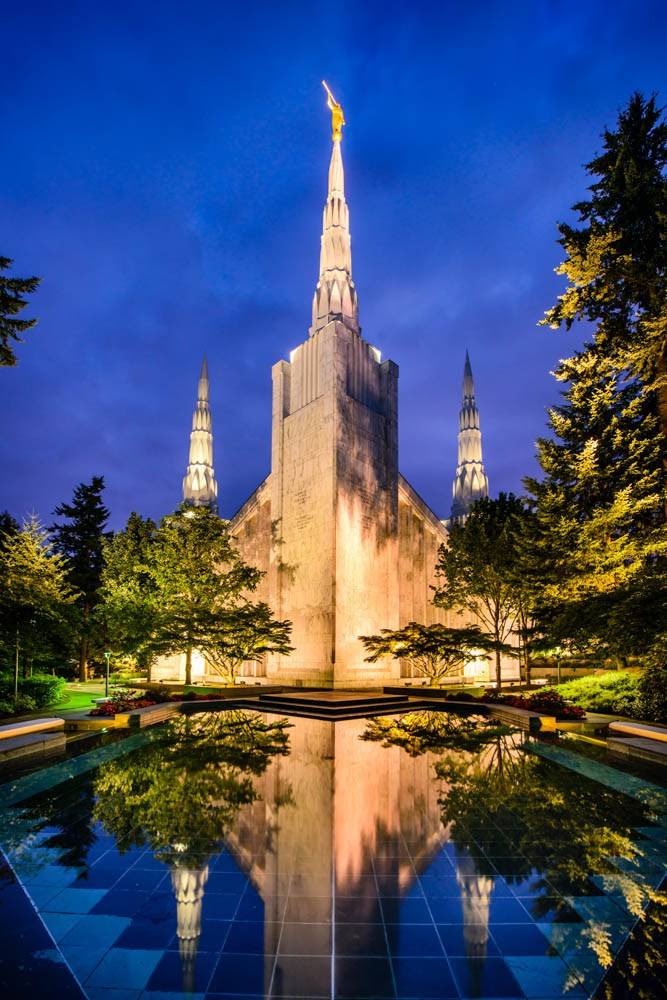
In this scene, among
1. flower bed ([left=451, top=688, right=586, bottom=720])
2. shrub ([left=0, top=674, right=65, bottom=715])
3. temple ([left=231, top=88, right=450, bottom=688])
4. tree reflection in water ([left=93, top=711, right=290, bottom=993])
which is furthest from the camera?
temple ([left=231, top=88, right=450, bottom=688])

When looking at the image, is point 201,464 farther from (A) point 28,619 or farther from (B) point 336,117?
(A) point 28,619

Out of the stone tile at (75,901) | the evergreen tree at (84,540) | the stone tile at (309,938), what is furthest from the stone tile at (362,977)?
the evergreen tree at (84,540)

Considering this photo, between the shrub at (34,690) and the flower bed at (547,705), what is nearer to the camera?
the flower bed at (547,705)

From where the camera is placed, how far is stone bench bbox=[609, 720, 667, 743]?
10391 millimetres

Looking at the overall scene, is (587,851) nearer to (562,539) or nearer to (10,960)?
(10,960)

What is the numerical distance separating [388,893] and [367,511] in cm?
2285

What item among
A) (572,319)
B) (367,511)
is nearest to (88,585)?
(367,511)

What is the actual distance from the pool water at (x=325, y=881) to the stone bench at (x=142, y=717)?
4813 millimetres

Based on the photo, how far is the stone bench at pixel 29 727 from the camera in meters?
10.3

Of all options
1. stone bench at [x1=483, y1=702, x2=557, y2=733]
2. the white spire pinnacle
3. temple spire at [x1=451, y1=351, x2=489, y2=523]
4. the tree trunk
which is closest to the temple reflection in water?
stone bench at [x1=483, y1=702, x2=557, y2=733]

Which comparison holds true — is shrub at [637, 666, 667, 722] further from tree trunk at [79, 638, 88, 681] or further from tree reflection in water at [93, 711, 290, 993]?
tree trunk at [79, 638, 88, 681]

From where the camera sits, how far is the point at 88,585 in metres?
39.9

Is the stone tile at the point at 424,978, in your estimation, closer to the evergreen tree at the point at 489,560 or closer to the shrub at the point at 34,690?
the shrub at the point at 34,690

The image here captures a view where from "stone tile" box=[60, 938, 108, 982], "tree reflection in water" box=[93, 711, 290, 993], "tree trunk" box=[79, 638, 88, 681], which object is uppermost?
"stone tile" box=[60, 938, 108, 982]
